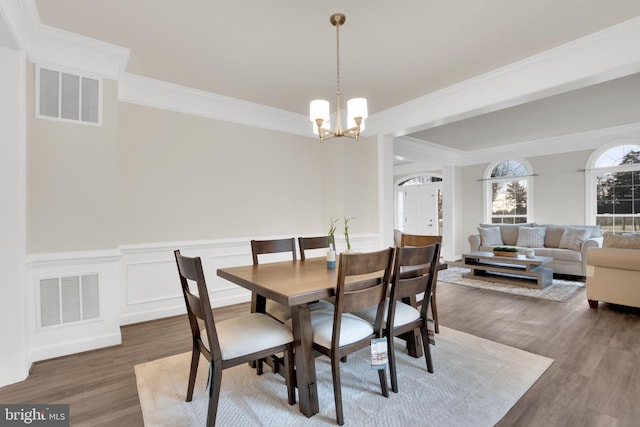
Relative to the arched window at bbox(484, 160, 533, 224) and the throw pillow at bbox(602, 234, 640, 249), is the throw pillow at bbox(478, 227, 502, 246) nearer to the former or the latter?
the arched window at bbox(484, 160, 533, 224)

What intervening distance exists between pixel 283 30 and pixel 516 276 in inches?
197

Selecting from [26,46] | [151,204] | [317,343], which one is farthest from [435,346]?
[26,46]

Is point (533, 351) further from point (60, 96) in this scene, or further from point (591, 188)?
point (591, 188)

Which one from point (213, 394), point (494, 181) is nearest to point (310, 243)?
point (213, 394)

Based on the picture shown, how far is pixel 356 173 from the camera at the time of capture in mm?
4691

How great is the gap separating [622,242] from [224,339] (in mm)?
4384

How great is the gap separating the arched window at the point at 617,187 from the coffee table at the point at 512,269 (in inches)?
75.5

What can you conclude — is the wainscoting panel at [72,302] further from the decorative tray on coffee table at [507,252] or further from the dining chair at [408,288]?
the decorative tray on coffee table at [507,252]

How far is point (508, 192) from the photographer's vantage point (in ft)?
23.1

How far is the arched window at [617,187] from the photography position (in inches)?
215

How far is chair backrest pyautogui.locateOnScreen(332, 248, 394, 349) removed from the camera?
1674mm

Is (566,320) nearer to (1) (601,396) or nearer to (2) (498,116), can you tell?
(1) (601,396)

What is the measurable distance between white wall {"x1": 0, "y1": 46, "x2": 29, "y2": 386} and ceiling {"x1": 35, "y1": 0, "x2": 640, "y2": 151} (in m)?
0.60

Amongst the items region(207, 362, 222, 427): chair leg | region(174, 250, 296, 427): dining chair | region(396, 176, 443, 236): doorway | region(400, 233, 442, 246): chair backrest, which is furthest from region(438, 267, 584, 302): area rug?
region(207, 362, 222, 427): chair leg
